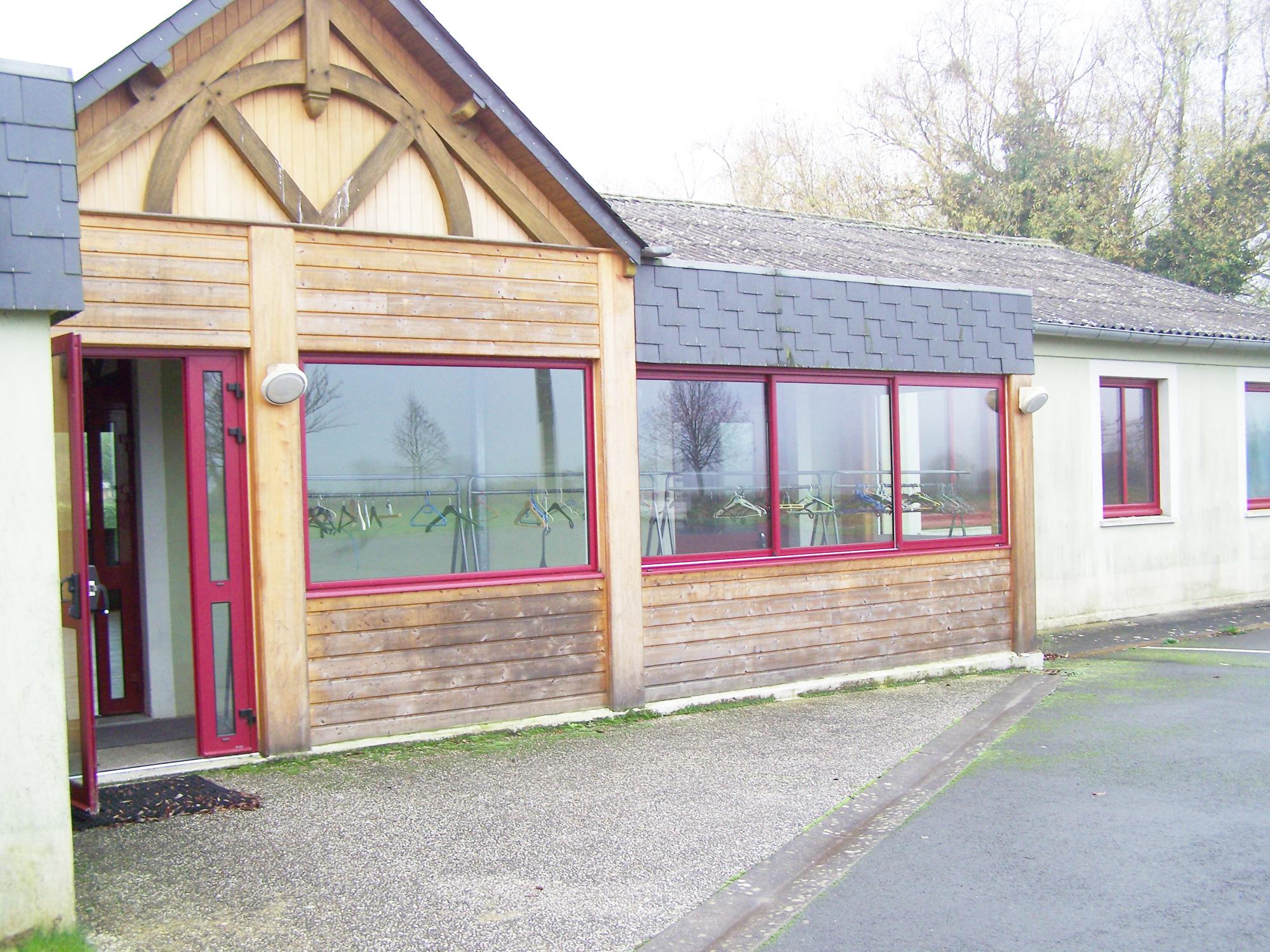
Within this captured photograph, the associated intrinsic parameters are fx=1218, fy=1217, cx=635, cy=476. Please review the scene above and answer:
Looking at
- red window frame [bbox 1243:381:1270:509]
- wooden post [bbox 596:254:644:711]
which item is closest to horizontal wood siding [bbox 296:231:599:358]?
wooden post [bbox 596:254:644:711]

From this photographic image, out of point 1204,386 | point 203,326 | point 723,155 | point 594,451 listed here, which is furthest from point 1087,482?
point 723,155

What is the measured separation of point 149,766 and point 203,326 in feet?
8.33

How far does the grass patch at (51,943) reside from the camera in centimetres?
421

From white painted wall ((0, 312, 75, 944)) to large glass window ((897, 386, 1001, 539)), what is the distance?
7505 millimetres

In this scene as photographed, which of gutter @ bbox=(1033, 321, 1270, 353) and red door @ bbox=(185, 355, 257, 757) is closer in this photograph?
red door @ bbox=(185, 355, 257, 757)

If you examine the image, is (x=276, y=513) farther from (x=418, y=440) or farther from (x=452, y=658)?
(x=452, y=658)

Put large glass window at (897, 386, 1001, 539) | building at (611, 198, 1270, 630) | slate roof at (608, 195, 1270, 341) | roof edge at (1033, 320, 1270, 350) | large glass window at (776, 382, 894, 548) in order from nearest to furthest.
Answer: large glass window at (776, 382, 894, 548), large glass window at (897, 386, 1001, 539), slate roof at (608, 195, 1270, 341), roof edge at (1033, 320, 1270, 350), building at (611, 198, 1270, 630)

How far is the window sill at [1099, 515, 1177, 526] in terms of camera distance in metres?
14.0

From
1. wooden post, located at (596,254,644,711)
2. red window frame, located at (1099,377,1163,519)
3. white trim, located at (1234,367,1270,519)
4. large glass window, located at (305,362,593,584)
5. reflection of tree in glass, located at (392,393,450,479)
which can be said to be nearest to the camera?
large glass window, located at (305,362,593,584)

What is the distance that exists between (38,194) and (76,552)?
1.49m

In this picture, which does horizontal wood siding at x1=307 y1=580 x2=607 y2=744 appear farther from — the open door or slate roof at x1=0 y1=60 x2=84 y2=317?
slate roof at x1=0 y1=60 x2=84 y2=317

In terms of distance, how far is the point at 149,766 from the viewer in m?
6.95

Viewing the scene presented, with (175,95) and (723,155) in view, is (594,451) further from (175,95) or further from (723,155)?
(723,155)

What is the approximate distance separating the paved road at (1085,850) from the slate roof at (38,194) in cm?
360
